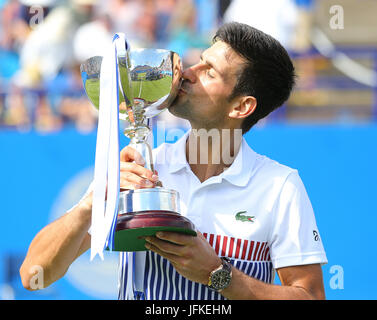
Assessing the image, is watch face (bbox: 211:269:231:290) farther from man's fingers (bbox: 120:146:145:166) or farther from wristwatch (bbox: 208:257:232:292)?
man's fingers (bbox: 120:146:145:166)

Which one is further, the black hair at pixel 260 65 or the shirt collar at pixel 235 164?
the black hair at pixel 260 65

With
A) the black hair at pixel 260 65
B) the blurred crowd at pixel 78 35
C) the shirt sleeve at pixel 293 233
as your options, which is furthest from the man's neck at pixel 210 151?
A: the blurred crowd at pixel 78 35

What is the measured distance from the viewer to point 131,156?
2.29m

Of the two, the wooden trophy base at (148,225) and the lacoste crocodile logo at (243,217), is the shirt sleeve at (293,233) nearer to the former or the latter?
the lacoste crocodile logo at (243,217)

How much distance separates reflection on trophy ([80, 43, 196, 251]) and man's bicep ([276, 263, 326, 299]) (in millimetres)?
408

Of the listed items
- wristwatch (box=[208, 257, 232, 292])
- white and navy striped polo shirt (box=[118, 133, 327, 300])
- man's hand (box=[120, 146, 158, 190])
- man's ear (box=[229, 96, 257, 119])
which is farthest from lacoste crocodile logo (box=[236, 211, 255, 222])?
man's ear (box=[229, 96, 257, 119])

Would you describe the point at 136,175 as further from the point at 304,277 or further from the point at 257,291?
the point at 304,277

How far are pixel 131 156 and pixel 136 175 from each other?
0.09 metres

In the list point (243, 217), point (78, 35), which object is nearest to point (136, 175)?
point (243, 217)

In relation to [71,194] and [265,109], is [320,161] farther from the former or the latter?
[265,109]

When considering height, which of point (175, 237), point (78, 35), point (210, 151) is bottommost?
point (175, 237)

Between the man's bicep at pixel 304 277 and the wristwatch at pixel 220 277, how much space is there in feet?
0.75

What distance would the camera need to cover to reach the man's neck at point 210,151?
2.57m

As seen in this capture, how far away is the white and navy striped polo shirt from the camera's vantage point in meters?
2.36
